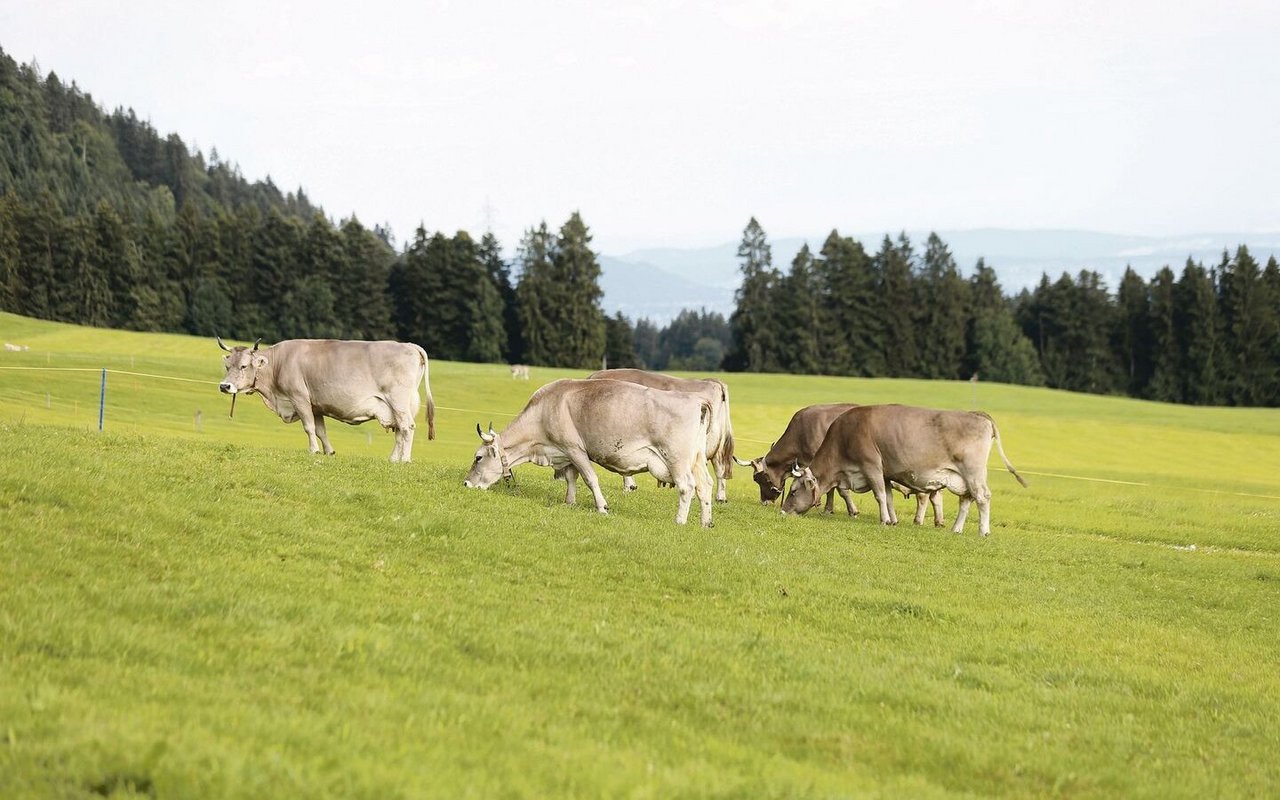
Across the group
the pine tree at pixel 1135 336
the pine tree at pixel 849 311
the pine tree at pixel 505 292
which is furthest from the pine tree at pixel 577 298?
the pine tree at pixel 1135 336

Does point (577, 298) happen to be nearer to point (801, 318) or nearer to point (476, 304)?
point (476, 304)

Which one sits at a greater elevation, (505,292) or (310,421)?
(505,292)

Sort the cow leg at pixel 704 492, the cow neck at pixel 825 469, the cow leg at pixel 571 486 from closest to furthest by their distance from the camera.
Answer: the cow leg at pixel 704 492
the cow leg at pixel 571 486
the cow neck at pixel 825 469

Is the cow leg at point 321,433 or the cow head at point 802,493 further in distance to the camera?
the cow head at point 802,493

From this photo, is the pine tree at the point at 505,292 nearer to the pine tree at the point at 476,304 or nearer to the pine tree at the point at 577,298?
the pine tree at the point at 476,304

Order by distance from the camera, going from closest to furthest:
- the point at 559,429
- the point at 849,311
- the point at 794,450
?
the point at 559,429, the point at 794,450, the point at 849,311

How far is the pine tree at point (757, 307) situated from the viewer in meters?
118

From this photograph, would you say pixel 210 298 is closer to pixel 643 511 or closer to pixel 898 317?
pixel 898 317

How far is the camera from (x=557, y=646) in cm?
A: 1016

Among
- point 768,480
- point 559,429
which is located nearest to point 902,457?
point 768,480

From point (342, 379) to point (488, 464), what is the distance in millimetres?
4604

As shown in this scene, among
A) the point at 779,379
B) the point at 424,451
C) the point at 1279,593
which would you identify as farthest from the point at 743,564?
the point at 779,379

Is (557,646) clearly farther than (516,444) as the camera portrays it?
No

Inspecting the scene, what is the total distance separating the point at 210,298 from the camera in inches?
4333
